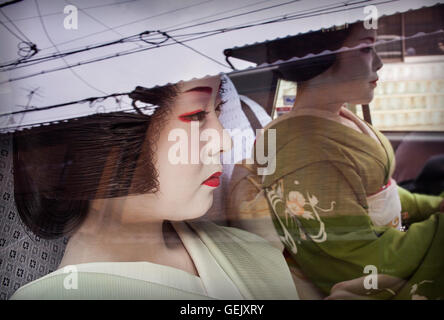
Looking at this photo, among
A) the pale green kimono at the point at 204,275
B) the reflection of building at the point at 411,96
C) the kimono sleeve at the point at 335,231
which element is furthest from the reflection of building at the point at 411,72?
the pale green kimono at the point at 204,275

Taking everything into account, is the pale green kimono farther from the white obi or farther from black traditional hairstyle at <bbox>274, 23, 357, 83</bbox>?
black traditional hairstyle at <bbox>274, 23, 357, 83</bbox>

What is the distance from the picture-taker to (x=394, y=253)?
1.45m

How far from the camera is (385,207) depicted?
4.77 feet

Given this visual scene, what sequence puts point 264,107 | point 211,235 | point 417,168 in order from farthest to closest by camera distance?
point 211,235 → point 264,107 → point 417,168

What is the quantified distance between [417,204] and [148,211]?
943mm

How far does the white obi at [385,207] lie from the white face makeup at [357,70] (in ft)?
1.02

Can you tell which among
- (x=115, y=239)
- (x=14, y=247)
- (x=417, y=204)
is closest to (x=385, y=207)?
(x=417, y=204)

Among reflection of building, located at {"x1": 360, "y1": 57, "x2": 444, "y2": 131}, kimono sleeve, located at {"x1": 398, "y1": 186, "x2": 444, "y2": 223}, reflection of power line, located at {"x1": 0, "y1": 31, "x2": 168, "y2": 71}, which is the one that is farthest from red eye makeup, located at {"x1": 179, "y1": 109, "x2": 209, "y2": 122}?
kimono sleeve, located at {"x1": 398, "y1": 186, "x2": 444, "y2": 223}

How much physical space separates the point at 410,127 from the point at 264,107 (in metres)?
0.48

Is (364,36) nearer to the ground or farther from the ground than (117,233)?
farther from the ground

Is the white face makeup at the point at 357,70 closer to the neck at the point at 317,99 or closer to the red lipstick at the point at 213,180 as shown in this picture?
the neck at the point at 317,99

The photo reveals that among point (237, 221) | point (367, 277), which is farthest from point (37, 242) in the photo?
point (367, 277)
